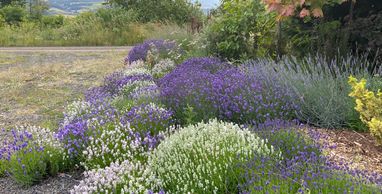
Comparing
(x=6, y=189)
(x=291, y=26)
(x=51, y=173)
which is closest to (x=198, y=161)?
(x=51, y=173)

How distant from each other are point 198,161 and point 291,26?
15.3 ft

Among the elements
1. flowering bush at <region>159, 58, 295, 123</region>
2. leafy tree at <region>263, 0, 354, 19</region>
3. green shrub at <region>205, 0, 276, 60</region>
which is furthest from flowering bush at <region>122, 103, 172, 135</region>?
green shrub at <region>205, 0, 276, 60</region>

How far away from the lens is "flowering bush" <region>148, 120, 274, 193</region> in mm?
3283

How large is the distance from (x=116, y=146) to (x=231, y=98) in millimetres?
1680

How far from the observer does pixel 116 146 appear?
162 inches

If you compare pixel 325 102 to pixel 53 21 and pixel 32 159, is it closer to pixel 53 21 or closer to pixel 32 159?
pixel 32 159

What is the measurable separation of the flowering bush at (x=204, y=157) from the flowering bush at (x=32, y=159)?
111 cm

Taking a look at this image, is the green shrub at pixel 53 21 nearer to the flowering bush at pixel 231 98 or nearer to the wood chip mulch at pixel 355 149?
the flowering bush at pixel 231 98

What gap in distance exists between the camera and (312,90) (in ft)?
17.3

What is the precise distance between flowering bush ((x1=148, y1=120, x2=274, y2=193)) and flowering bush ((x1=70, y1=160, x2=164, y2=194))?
12 centimetres

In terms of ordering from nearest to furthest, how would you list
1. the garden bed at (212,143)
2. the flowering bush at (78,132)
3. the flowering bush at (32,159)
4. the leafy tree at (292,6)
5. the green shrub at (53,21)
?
the garden bed at (212,143), the flowering bush at (32,159), the flowering bush at (78,132), the leafy tree at (292,6), the green shrub at (53,21)

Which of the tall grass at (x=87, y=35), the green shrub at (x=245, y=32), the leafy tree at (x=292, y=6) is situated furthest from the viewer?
the tall grass at (x=87, y=35)

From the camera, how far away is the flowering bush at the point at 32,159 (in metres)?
4.16

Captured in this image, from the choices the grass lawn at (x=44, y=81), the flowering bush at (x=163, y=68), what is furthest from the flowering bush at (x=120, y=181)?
the flowering bush at (x=163, y=68)
